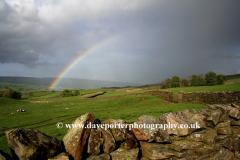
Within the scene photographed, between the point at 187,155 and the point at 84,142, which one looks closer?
the point at 84,142

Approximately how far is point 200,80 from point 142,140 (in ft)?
225

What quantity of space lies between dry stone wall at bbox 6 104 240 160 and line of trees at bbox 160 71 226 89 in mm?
57835

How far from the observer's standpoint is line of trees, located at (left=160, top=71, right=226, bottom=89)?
56628 mm

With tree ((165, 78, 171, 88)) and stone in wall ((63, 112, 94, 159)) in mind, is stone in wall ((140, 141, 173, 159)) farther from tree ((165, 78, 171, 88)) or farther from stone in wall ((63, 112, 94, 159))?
tree ((165, 78, 171, 88))

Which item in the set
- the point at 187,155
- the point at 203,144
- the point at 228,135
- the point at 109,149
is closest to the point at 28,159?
the point at 109,149

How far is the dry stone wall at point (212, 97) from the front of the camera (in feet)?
43.9

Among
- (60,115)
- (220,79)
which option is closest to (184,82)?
(220,79)

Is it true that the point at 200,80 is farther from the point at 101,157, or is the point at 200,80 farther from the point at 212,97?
the point at 101,157

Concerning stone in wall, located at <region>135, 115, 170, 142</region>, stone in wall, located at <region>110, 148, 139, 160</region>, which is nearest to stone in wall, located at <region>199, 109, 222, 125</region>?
stone in wall, located at <region>135, 115, 170, 142</region>

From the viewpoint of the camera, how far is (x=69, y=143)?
3500 mm

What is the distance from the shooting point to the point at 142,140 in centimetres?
436

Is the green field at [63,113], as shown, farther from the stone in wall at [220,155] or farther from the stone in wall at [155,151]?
the stone in wall at [220,155]

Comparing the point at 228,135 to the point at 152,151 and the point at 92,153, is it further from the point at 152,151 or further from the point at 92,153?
the point at 92,153

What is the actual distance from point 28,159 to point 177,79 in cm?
7487
